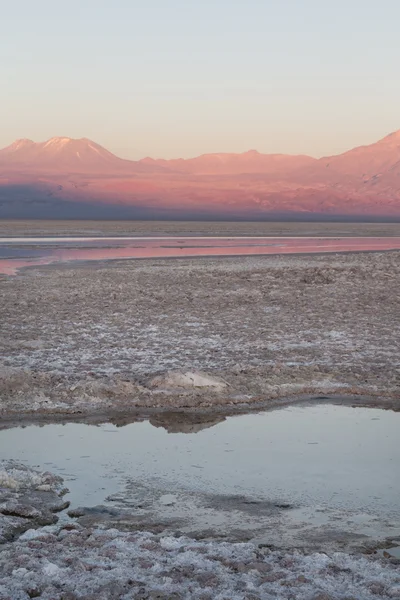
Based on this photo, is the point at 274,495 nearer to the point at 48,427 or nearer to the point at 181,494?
the point at 181,494

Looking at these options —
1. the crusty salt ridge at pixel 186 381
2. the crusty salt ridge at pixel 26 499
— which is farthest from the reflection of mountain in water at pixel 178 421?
the crusty salt ridge at pixel 26 499

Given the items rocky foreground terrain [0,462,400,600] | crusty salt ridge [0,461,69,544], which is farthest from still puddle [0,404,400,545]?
rocky foreground terrain [0,462,400,600]

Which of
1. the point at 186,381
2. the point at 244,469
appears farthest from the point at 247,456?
the point at 186,381

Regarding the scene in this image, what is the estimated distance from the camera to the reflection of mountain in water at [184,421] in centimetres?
855

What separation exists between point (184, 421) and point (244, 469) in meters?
1.71

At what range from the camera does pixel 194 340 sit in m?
13.1

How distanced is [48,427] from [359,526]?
3923 mm

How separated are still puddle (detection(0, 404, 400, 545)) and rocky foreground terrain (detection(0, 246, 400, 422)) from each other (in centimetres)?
76

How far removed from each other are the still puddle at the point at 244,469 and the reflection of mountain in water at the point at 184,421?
0.07 ft

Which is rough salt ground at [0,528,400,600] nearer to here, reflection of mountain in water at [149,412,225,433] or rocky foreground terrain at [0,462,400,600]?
rocky foreground terrain at [0,462,400,600]

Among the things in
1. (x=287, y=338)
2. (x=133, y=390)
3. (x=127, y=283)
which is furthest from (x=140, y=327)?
(x=127, y=283)

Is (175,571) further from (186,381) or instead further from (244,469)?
(186,381)

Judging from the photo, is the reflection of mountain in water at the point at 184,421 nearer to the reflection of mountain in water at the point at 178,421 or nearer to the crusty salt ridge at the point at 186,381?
the reflection of mountain in water at the point at 178,421

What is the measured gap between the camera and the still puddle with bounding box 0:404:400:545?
19.8 feet
